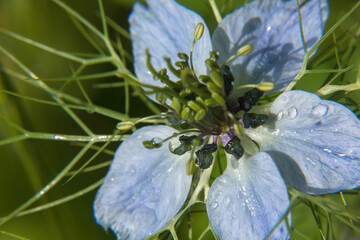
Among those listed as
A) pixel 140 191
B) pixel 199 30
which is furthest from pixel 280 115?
pixel 140 191

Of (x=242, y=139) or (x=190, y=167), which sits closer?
(x=190, y=167)

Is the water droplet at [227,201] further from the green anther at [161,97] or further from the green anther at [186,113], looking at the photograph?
the green anther at [161,97]

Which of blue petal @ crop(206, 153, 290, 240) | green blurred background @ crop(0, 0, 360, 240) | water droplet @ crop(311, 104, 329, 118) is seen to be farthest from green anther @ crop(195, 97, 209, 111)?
green blurred background @ crop(0, 0, 360, 240)

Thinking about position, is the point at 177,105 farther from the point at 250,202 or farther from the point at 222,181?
the point at 250,202

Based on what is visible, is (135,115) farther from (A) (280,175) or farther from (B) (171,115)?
(A) (280,175)

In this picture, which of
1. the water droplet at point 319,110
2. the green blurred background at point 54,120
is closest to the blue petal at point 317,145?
the water droplet at point 319,110
